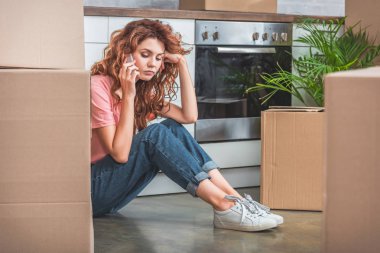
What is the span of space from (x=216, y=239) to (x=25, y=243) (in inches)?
53.2

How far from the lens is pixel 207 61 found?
3.88 meters

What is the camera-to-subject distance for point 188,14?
3.75 m

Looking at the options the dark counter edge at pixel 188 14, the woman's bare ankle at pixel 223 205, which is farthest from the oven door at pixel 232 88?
the woman's bare ankle at pixel 223 205

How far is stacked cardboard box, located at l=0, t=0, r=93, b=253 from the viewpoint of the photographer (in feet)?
5.13

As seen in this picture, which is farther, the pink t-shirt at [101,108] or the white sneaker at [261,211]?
the white sneaker at [261,211]

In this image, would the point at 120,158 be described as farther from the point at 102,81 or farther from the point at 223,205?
the point at 223,205

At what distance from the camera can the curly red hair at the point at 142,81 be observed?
311cm

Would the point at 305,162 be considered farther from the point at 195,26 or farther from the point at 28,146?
the point at 28,146

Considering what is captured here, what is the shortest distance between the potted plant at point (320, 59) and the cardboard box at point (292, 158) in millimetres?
222

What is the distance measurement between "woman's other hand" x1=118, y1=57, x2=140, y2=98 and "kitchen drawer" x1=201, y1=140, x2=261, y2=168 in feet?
3.34

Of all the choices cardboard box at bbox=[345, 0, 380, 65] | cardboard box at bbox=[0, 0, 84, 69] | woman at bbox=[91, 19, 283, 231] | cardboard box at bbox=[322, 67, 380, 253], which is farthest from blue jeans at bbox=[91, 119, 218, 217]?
cardboard box at bbox=[322, 67, 380, 253]

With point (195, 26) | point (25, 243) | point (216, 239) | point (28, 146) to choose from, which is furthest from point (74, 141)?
point (195, 26)

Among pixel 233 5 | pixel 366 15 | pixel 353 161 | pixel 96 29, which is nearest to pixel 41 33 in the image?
pixel 353 161

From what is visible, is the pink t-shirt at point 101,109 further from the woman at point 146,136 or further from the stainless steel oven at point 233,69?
the stainless steel oven at point 233,69
